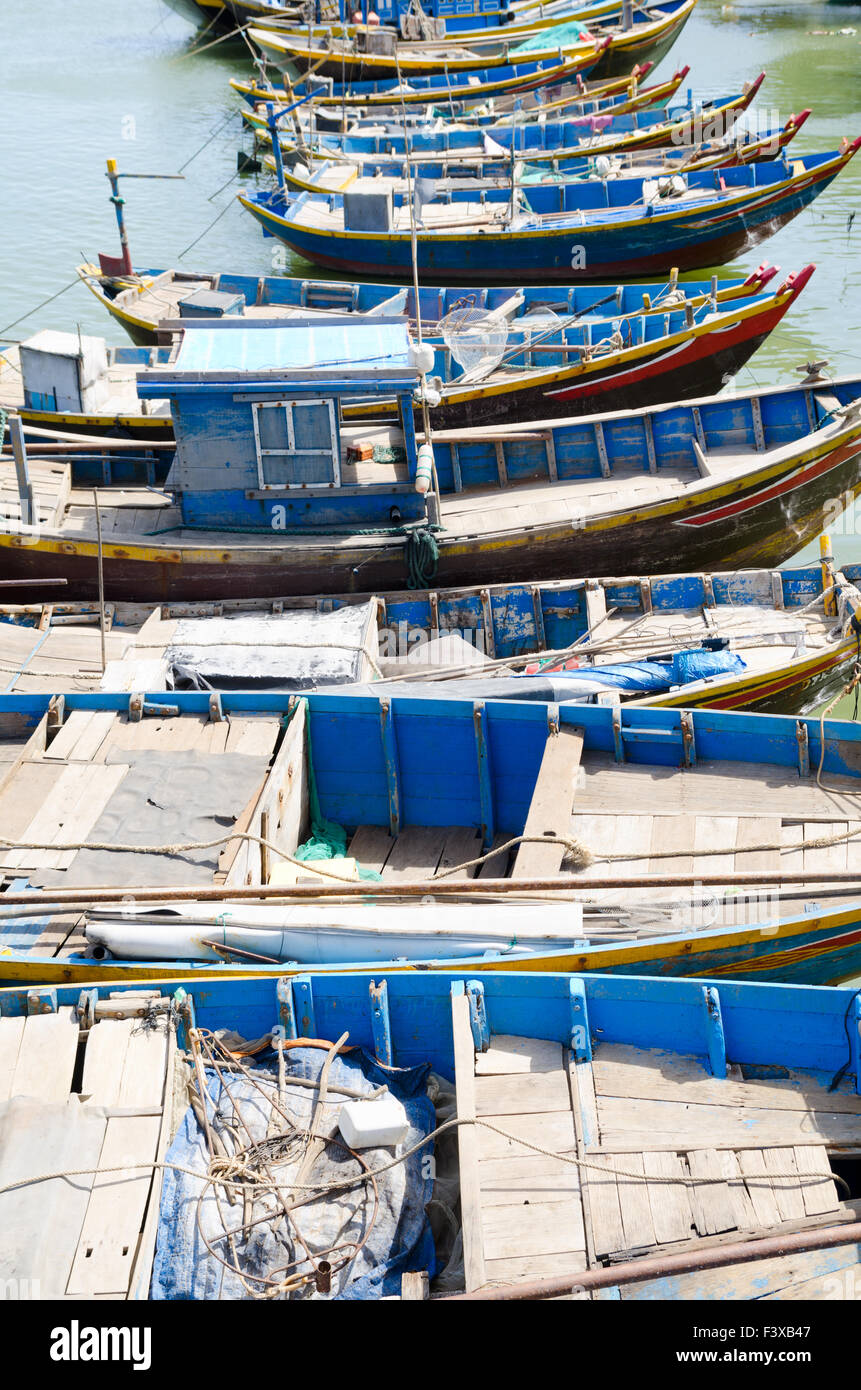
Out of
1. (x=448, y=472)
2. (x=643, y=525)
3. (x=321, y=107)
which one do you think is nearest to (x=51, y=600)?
(x=448, y=472)

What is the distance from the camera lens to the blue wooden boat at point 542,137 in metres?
26.6

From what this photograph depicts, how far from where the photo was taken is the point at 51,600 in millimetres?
13906

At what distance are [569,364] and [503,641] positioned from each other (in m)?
5.83

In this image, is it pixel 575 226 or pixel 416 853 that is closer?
pixel 416 853

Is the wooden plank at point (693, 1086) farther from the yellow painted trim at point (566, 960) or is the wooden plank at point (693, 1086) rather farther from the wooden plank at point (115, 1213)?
the wooden plank at point (115, 1213)

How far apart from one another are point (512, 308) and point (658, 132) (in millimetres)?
11409

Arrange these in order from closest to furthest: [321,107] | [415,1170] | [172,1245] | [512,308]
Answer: [172,1245] → [415,1170] → [512,308] → [321,107]

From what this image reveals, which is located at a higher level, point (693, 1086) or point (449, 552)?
point (449, 552)

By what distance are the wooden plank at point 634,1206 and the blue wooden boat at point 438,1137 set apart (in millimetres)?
12

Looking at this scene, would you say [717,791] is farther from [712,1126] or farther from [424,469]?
[424,469]

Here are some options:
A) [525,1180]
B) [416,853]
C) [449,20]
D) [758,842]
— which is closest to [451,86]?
[449,20]

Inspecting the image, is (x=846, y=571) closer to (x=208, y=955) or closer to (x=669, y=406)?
(x=669, y=406)

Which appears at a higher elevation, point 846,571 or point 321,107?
point 321,107

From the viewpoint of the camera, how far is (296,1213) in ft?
22.9
